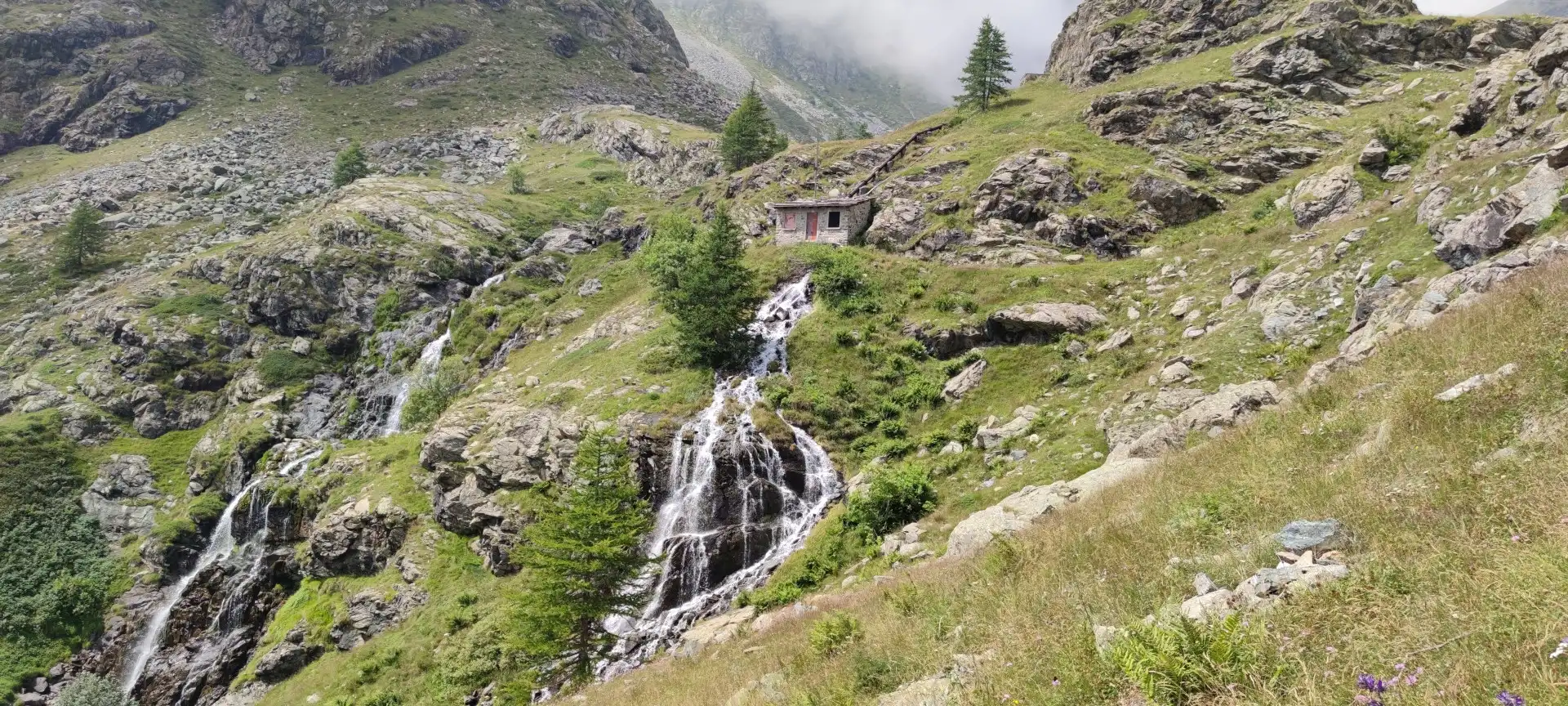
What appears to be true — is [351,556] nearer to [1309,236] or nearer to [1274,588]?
[1274,588]

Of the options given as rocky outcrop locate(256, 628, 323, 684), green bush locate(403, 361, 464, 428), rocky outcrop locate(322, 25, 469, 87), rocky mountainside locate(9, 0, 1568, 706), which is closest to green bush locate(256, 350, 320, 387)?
rocky mountainside locate(9, 0, 1568, 706)

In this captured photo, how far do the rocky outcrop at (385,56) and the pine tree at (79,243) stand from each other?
80049 mm

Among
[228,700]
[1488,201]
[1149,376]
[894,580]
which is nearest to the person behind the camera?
[894,580]

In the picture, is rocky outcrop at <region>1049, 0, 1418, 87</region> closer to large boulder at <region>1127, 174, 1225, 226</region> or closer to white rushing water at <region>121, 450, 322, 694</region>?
large boulder at <region>1127, 174, 1225, 226</region>

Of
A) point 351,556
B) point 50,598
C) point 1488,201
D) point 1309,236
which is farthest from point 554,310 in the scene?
point 1488,201

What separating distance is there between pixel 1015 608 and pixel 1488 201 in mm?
21930

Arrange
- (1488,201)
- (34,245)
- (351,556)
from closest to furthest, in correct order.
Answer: (1488,201) → (351,556) → (34,245)

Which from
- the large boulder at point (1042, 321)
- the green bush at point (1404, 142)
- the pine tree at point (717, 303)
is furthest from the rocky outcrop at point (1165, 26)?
the pine tree at point (717, 303)

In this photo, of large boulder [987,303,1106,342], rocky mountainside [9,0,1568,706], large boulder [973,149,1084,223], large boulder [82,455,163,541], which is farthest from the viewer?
large boulder [82,455,163,541]

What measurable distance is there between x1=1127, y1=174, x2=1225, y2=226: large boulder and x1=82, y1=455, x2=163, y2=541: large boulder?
81.4 metres

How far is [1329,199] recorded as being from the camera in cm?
3116

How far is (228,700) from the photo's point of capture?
3300 centimetres

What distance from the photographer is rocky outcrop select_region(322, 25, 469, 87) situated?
152 meters

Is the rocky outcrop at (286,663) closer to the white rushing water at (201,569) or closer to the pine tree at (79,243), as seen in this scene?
the white rushing water at (201,569)
